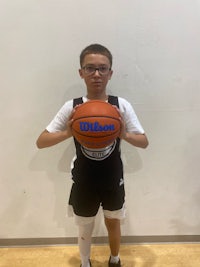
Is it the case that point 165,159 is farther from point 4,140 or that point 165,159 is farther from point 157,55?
point 4,140

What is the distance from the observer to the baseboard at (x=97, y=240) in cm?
160

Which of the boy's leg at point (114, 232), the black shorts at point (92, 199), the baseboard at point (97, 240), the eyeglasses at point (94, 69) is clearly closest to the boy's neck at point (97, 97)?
the eyeglasses at point (94, 69)

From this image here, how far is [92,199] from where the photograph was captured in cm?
121

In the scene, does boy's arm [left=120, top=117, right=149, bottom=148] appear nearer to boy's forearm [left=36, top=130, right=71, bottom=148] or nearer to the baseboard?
boy's forearm [left=36, top=130, right=71, bottom=148]

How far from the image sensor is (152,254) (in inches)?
60.1

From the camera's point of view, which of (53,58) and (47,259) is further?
Answer: (47,259)

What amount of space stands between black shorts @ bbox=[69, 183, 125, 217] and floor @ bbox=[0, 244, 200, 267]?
0.43m

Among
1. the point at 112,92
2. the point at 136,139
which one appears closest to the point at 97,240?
the point at 136,139

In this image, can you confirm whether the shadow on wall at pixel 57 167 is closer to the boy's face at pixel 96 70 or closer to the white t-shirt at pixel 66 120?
the white t-shirt at pixel 66 120

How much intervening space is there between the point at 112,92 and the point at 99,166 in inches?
16.0

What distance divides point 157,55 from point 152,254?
1099 mm

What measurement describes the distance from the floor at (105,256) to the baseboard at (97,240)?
1.1 inches

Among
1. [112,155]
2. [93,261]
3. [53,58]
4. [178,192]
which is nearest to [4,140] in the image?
[53,58]

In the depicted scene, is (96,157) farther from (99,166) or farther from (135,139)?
(135,139)
